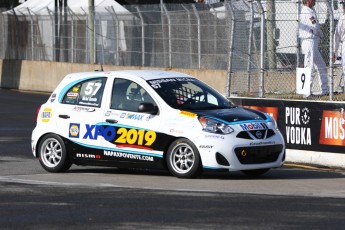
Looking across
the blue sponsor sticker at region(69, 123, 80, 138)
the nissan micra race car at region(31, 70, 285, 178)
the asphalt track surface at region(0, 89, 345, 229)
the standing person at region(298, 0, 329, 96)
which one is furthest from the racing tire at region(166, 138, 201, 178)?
the standing person at region(298, 0, 329, 96)

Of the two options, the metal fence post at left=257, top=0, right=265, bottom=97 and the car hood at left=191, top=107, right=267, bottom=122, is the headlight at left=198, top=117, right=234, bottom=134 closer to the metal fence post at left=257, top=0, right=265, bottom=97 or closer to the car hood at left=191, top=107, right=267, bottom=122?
the car hood at left=191, top=107, right=267, bottom=122

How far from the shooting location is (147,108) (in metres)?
14.3

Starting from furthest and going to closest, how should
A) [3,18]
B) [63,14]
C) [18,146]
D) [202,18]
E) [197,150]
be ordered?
[3,18] < [63,14] < [202,18] < [18,146] < [197,150]

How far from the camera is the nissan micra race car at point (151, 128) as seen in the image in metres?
13.8

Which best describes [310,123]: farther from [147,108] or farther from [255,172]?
[147,108]

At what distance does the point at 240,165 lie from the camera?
13.8m

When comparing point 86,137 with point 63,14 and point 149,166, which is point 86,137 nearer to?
point 149,166

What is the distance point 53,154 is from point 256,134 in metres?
3.06

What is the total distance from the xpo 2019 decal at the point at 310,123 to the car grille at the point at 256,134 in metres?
2.14

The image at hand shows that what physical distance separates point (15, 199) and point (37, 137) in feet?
10.5

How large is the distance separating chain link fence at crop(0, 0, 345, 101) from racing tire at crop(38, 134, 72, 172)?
468 centimetres

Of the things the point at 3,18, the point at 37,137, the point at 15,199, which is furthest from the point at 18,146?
the point at 3,18

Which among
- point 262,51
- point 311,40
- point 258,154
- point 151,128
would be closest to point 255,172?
point 258,154

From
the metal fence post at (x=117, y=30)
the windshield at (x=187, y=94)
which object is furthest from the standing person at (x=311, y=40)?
the metal fence post at (x=117, y=30)
